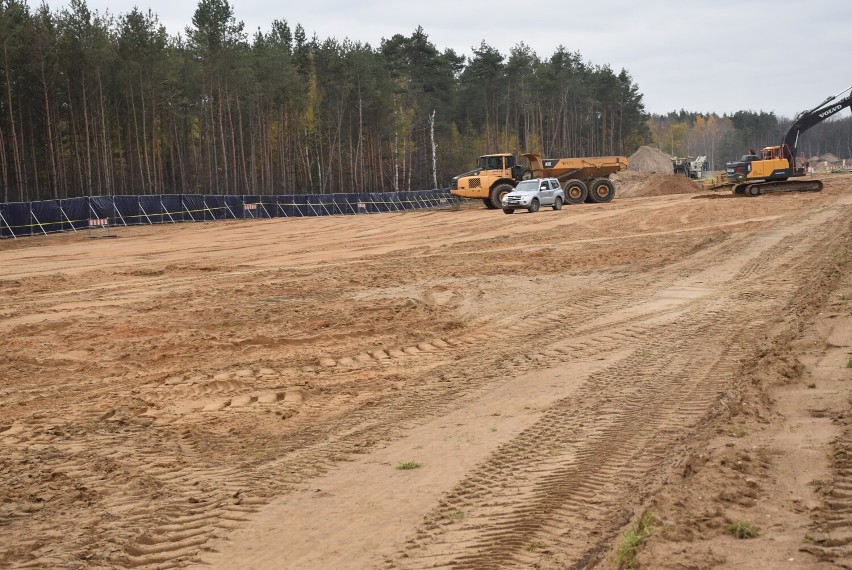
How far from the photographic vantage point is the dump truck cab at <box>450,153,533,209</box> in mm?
44500

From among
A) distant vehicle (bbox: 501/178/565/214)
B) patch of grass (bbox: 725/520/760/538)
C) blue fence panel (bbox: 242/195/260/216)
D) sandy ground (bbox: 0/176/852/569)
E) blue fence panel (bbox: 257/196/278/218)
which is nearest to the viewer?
patch of grass (bbox: 725/520/760/538)

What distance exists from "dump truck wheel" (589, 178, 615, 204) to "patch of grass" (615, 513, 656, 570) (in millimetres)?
42950

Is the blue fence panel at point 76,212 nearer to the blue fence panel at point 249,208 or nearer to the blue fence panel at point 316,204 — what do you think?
the blue fence panel at point 249,208

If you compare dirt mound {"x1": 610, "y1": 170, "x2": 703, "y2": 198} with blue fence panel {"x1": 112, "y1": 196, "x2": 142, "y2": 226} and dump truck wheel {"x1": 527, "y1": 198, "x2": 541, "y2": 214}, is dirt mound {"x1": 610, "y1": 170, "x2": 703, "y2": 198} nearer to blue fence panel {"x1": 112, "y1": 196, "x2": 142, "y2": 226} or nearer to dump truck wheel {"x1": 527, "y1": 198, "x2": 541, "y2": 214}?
dump truck wheel {"x1": 527, "y1": 198, "x2": 541, "y2": 214}

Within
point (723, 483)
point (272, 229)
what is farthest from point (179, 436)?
point (272, 229)

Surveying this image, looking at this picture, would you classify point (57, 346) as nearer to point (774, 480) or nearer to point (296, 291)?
point (296, 291)

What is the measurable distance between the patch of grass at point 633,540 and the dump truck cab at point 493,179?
39.7 metres

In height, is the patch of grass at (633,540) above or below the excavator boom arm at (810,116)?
below

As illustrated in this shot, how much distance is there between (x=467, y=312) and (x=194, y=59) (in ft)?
175

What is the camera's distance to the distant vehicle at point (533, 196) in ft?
130

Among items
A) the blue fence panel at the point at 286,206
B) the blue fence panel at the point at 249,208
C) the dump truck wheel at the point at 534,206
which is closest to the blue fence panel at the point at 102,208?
the blue fence panel at the point at 249,208

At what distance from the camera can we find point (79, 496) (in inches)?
254

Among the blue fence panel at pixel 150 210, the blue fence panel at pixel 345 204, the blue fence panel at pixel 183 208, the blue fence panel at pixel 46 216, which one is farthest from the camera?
the blue fence panel at pixel 345 204

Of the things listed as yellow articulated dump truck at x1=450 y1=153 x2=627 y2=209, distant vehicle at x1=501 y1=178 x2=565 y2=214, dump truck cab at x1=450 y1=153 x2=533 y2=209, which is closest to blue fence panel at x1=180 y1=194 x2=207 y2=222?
yellow articulated dump truck at x1=450 y1=153 x2=627 y2=209
